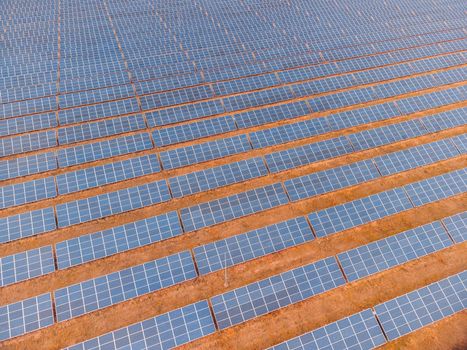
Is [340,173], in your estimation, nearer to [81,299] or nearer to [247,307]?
[247,307]

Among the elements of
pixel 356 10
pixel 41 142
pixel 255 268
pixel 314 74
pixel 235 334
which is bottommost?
pixel 235 334

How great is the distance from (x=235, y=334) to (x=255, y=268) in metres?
4.02

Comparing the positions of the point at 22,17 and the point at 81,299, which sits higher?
the point at 22,17

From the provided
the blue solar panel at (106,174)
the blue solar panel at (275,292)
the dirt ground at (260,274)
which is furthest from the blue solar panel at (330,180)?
the blue solar panel at (106,174)

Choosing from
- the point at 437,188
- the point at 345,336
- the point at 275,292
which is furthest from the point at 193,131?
the point at 437,188

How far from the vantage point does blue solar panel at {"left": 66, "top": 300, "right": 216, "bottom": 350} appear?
53.3ft

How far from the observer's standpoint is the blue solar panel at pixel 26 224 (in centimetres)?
1909

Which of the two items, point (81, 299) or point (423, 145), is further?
point (423, 145)

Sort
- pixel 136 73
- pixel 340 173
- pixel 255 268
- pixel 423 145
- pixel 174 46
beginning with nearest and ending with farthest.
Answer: pixel 255 268 → pixel 340 173 → pixel 423 145 → pixel 136 73 → pixel 174 46

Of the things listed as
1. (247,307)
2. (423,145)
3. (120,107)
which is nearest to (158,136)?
(120,107)

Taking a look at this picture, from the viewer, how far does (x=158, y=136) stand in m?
24.1

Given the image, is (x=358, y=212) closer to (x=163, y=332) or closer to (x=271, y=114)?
(x=271, y=114)

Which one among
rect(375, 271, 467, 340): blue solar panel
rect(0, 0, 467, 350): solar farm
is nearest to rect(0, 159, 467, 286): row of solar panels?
rect(0, 0, 467, 350): solar farm

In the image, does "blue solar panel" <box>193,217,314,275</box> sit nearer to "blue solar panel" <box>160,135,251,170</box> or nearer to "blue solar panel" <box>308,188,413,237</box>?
"blue solar panel" <box>308,188,413,237</box>
